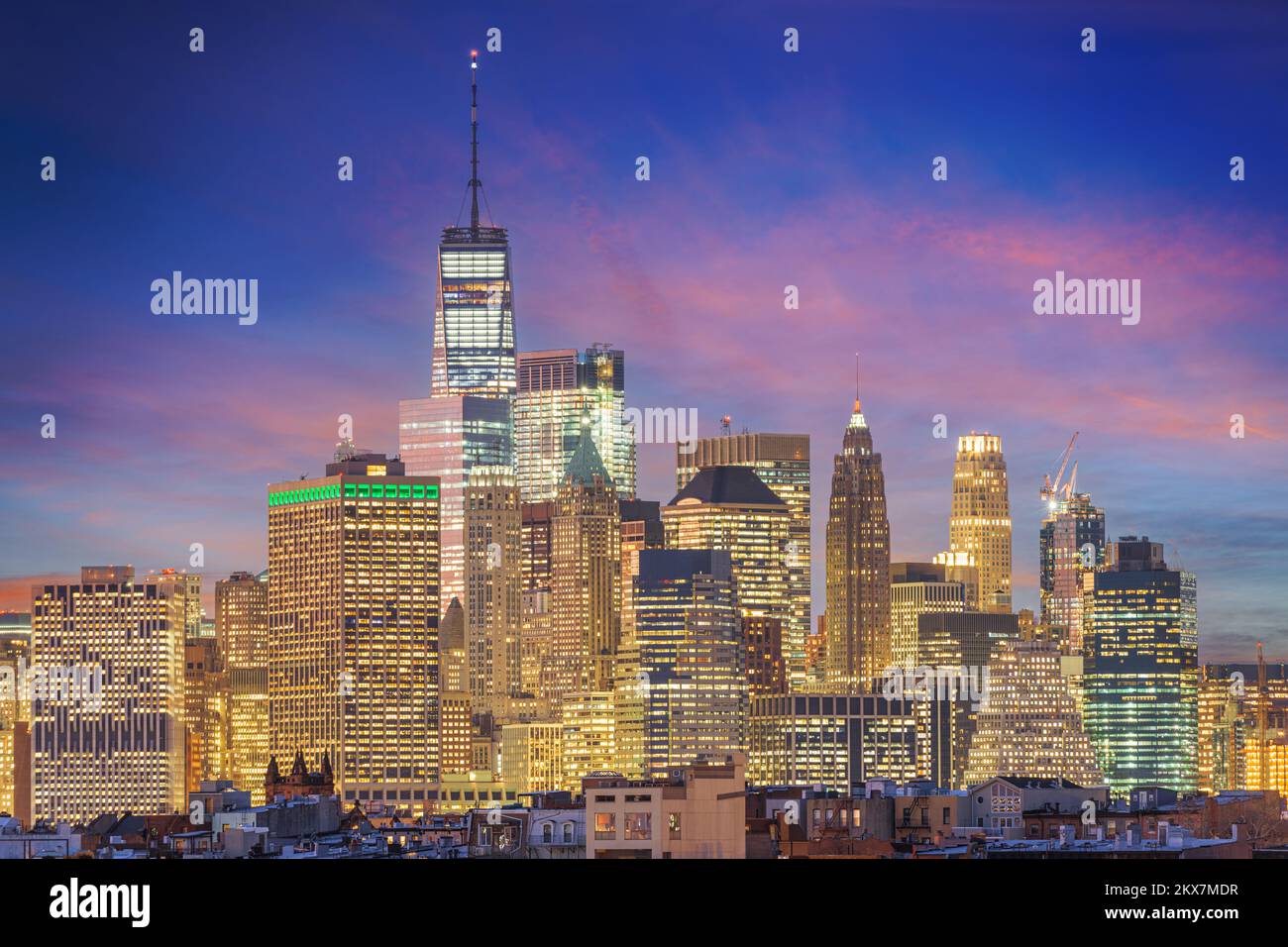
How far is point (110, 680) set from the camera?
196 metres

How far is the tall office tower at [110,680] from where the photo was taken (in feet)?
619

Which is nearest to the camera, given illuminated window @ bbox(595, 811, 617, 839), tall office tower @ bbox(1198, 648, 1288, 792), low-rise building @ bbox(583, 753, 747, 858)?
low-rise building @ bbox(583, 753, 747, 858)

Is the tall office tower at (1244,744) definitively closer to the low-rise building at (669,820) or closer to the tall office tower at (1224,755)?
the tall office tower at (1224,755)

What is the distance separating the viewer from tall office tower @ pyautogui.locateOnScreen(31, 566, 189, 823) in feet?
619

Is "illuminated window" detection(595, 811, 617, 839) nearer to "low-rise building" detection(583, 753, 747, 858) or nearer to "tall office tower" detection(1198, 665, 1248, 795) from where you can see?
"low-rise building" detection(583, 753, 747, 858)

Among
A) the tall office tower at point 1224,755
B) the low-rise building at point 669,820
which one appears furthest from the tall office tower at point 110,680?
the low-rise building at point 669,820

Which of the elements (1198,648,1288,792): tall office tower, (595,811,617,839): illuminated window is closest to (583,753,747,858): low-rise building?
(595,811,617,839): illuminated window
